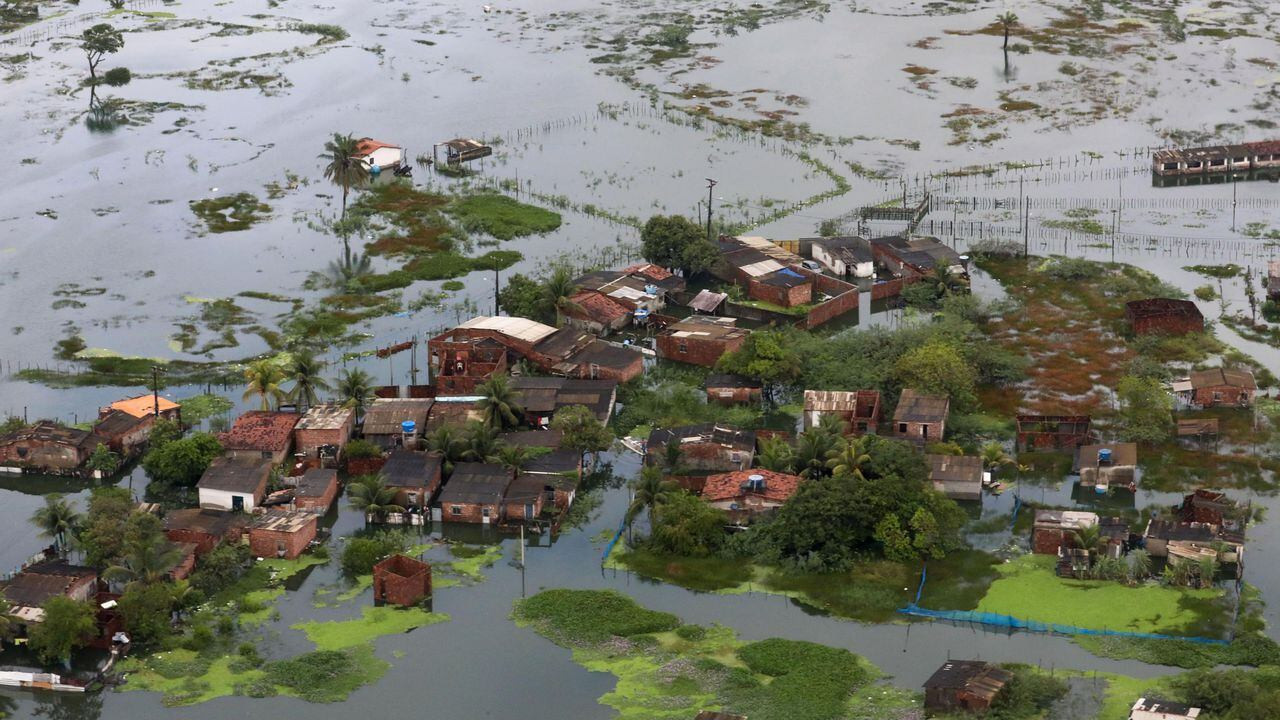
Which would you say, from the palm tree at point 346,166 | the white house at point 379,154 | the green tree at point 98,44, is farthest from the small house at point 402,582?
the green tree at point 98,44

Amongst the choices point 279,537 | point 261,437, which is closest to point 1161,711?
point 279,537

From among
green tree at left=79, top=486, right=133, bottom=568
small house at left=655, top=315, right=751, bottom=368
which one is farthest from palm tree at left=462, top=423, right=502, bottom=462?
small house at left=655, top=315, right=751, bottom=368

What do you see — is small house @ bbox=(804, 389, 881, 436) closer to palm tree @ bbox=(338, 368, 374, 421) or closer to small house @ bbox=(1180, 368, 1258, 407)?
small house @ bbox=(1180, 368, 1258, 407)

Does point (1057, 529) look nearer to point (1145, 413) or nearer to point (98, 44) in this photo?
point (1145, 413)

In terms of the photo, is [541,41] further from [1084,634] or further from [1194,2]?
[1084,634]

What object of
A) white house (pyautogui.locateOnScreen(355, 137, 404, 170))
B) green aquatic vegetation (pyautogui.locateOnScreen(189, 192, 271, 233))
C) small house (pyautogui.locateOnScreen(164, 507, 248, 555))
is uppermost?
white house (pyautogui.locateOnScreen(355, 137, 404, 170))
